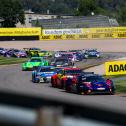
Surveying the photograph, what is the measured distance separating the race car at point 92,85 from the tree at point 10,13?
103757 millimetres

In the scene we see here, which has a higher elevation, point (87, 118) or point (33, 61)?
point (87, 118)

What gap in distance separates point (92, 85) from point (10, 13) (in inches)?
4232

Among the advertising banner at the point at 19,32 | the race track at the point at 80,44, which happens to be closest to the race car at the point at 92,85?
the race track at the point at 80,44

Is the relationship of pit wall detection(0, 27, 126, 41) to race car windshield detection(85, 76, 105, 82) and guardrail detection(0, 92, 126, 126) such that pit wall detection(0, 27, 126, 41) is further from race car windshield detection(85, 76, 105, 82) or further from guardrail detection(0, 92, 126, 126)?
guardrail detection(0, 92, 126, 126)

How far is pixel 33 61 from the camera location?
54938 mm

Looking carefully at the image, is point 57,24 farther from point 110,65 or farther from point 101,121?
point 101,121

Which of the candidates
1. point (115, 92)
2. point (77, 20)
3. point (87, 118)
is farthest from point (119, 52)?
point (87, 118)

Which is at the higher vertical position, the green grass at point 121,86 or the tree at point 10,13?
the tree at point 10,13

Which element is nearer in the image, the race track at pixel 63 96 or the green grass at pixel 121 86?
the race track at pixel 63 96

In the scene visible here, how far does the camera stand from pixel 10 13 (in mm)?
135750

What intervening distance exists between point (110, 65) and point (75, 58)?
87.9 feet

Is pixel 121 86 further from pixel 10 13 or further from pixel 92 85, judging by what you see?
pixel 10 13

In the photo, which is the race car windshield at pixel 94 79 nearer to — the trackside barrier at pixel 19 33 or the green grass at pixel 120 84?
the green grass at pixel 120 84

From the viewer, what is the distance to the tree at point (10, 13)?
5300 inches
